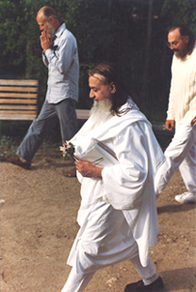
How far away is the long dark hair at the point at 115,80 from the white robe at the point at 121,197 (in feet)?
0.19

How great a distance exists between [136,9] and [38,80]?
313cm

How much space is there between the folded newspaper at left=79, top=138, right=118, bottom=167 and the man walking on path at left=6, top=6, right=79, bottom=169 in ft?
8.63

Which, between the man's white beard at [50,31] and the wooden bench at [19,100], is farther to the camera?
the wooden bench at [19,100]

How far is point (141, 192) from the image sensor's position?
7.18ft

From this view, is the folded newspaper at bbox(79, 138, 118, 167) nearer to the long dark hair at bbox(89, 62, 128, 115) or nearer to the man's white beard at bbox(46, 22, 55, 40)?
the long dark hair at bbox(89, 62, 128, 115)

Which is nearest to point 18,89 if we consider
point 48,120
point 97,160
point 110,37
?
point 48,120

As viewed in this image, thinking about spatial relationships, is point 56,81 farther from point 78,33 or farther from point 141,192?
point 141,192

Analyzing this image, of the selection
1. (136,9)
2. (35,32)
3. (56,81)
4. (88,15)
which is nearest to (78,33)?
(88,15)

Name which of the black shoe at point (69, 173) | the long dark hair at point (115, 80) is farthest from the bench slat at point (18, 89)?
the long dark hair at point (115, 80)

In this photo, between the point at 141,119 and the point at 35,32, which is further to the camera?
the point at 35,32

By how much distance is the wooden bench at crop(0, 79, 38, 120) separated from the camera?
642 cm

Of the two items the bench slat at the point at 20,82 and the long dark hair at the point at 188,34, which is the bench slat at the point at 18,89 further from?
the long dark hair at the point at 188,34

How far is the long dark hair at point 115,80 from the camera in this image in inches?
90.3

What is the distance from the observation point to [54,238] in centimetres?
356
